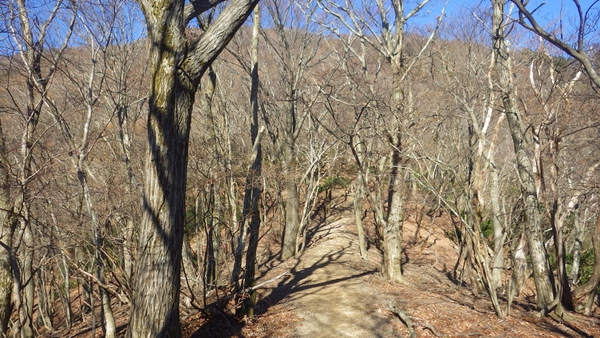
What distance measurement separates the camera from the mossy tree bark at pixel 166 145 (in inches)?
175

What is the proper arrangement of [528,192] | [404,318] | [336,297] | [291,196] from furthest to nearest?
[291,196]
[336,297]
[528,192]
[404,318]

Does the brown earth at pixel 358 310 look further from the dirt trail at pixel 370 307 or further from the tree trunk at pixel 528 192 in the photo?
the tree trunk at pixel 528 192

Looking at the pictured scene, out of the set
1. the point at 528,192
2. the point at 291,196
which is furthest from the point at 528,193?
the point at 291,196

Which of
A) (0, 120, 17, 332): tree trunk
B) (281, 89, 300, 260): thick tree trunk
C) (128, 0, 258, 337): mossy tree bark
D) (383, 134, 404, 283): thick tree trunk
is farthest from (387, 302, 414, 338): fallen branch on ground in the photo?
(0, 120, 17, 332): tree trunk

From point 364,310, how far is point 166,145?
194 inches

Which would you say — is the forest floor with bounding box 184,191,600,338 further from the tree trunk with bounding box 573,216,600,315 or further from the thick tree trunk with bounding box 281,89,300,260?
the thick tree trunk with bounding box 281,89,300,260

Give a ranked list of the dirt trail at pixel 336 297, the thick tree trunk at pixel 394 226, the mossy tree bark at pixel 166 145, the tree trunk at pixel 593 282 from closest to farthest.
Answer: the mossy tree bark at pixel 166 145, the dirt trail at pixel 336 297, the tree trunk at pixel 593 282, the thick tree trunk at pixel 394 226

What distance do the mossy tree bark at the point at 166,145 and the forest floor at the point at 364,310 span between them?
244 centimetres

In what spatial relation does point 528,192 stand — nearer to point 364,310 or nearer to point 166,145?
point 364,310

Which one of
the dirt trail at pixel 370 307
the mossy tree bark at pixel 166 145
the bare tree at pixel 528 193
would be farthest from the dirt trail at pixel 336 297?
the mossy tree bark at pixel 166 145

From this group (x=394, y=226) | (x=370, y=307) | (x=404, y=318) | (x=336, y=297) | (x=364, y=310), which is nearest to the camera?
(x=404, y=318)

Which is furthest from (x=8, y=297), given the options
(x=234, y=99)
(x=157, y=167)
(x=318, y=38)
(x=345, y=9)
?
(x=234, y=99)

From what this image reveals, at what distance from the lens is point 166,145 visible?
447 cm

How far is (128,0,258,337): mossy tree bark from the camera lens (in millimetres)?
4441
